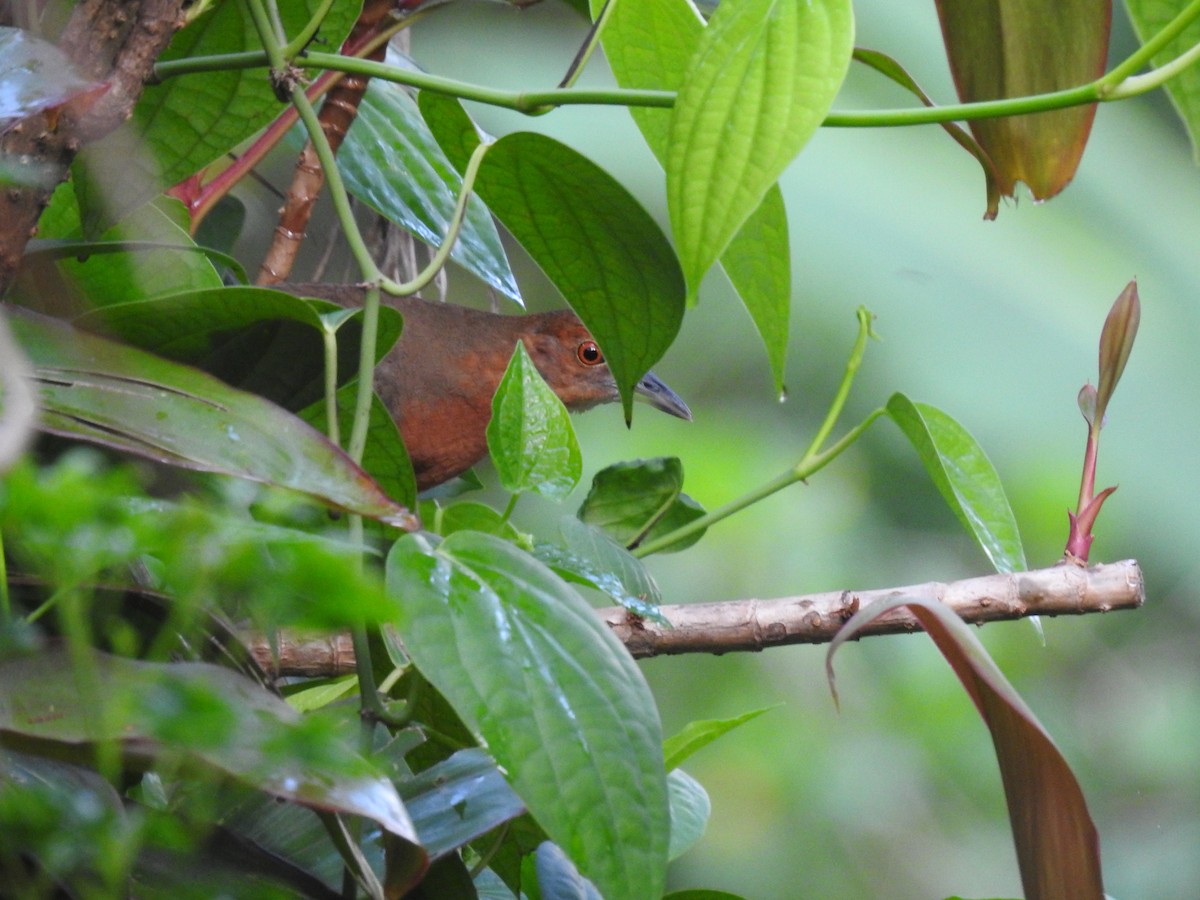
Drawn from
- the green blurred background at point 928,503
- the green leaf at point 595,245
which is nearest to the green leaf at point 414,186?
the green leaf at point 595,245

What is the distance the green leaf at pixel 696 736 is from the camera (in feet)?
2.93

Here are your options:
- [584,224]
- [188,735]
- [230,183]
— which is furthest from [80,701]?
[230,183]

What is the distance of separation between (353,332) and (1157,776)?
2491 millimetres

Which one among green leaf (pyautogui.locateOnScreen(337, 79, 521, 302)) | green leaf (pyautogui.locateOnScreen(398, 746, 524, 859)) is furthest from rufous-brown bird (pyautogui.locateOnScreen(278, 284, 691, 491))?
green leaf (pyautogui.locateOnScreen(398, 746, 524, 859))

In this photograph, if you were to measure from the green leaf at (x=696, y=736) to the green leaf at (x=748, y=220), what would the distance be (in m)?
0.26

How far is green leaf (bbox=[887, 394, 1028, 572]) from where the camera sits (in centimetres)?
93

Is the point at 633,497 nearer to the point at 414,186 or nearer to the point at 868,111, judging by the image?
the point at 414,186

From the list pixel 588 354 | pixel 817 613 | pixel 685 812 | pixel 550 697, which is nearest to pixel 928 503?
pixel 588 354

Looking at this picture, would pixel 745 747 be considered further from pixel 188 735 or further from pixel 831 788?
pixel 188 735

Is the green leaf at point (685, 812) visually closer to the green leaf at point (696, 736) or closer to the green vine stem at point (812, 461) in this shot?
the green leaf at point (696, 736)

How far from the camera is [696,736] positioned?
910 mm

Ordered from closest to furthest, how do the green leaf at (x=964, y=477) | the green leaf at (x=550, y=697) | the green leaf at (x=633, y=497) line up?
the green leaf at (x=550, y=697), the green leaf at (x=964, y=477), the green leaf at (x=633, y=497)

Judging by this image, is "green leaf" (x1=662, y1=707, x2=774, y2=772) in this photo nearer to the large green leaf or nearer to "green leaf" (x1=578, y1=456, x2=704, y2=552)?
"green leaf" (x1=578, y1=456, x2=704, y2=552)

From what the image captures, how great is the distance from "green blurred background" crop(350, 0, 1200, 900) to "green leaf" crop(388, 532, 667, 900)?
1.94m
